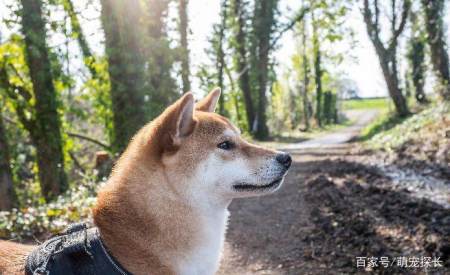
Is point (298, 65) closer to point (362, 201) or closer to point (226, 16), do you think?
point (226, 16)

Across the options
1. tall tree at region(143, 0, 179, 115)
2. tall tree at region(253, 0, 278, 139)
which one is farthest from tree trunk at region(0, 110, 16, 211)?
tall tree at region(253, 0, 278, 139)

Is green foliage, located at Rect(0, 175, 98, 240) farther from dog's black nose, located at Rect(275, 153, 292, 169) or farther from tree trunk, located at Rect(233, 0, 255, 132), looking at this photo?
tree trunk, located at Rect(233, 0, 255, 132)

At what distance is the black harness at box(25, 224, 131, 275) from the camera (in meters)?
2.49

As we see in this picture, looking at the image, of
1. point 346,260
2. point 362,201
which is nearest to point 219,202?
point 346,260

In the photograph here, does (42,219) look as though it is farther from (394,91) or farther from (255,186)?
(394,91)

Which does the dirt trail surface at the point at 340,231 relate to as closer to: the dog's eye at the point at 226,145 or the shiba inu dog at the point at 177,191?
the shiba inu dog at the point at 177,191

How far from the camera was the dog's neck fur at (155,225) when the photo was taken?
281 cm

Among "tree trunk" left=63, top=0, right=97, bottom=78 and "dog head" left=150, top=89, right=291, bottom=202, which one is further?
"tree trunk" left=63, top=0, right=97, bottom=78

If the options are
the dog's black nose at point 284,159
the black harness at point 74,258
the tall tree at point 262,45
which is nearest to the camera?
the black harness at point 74,258

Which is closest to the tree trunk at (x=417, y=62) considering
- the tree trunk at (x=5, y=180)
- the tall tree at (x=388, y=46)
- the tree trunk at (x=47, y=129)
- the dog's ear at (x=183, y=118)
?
the tall tree at (x=388, y=46)

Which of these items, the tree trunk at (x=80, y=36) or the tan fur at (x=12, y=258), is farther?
the tree trunk at (x=80, y=36)

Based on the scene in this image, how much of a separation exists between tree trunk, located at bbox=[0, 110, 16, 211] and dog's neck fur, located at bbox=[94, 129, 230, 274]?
8602 mm

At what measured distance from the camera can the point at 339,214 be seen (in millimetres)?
7160

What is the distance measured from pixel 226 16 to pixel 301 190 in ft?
68.7
